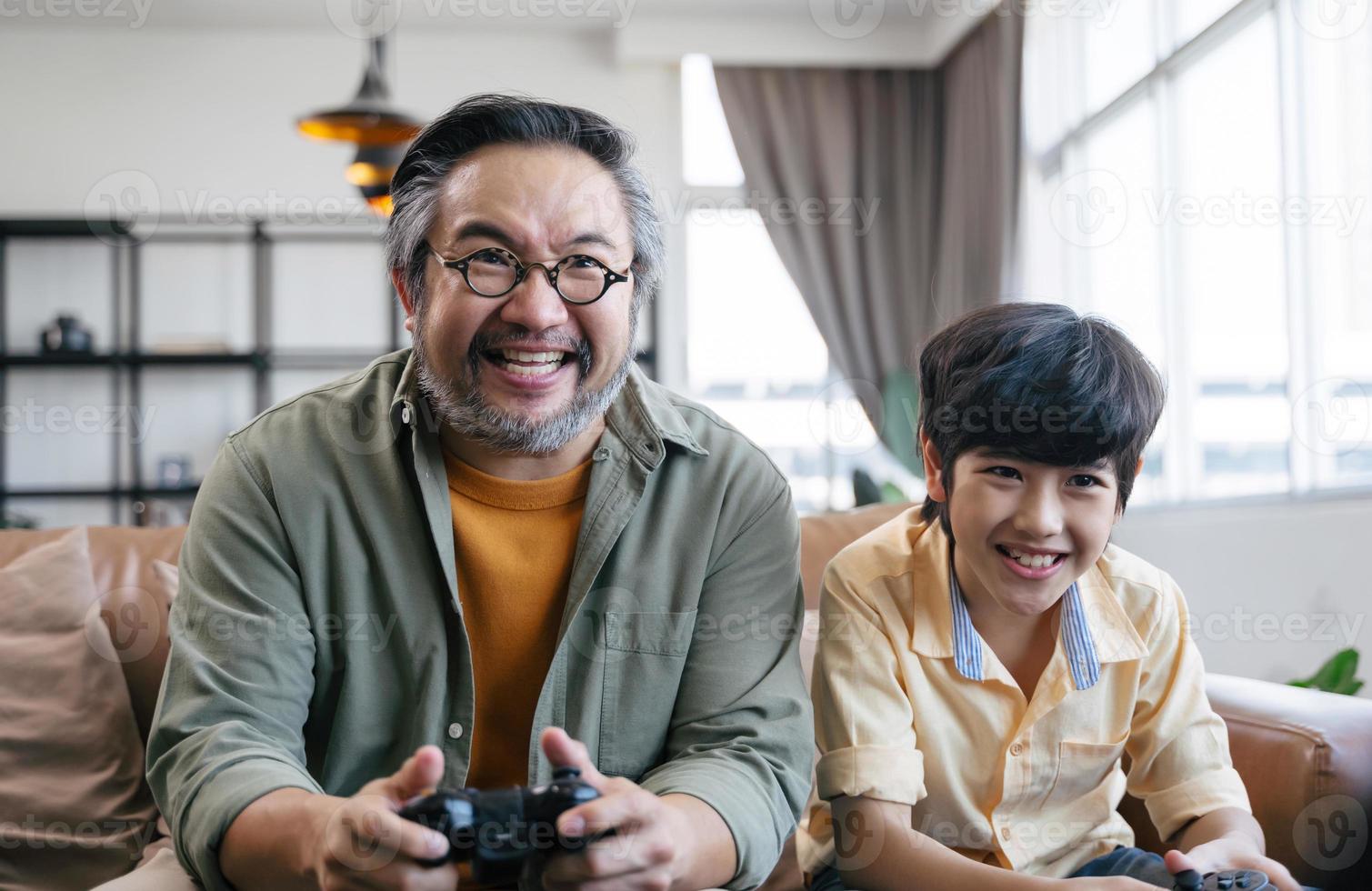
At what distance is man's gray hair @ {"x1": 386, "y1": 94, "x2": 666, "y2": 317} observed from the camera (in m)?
1.43

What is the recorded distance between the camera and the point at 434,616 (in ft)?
4.48

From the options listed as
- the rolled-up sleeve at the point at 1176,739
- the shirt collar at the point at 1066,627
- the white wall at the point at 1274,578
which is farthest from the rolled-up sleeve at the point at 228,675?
the white wall at the point at 1274,578

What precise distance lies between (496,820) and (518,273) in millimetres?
647

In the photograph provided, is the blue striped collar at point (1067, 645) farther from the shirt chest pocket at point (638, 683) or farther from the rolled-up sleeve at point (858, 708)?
the shirt chest pocket at point (638, 683)

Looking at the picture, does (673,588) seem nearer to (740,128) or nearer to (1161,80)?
(1161,80)

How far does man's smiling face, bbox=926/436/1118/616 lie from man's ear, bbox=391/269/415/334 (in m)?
0.68

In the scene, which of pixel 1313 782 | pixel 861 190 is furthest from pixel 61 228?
pixel 1313 782

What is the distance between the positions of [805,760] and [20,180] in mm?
5622

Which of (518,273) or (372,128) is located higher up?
(372,128)

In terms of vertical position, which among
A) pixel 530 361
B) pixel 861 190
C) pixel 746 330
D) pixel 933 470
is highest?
pixel 861 190

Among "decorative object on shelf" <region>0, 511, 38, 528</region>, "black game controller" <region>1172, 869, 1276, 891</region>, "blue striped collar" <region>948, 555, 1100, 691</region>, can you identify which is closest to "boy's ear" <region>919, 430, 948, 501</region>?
"blue striped collar" <region>948, 555, 1100, 691</region>

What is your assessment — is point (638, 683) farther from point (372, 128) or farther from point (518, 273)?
point (372, 128)

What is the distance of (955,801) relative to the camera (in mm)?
1398

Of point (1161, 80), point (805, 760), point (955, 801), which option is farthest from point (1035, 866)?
point (1161, 80)
